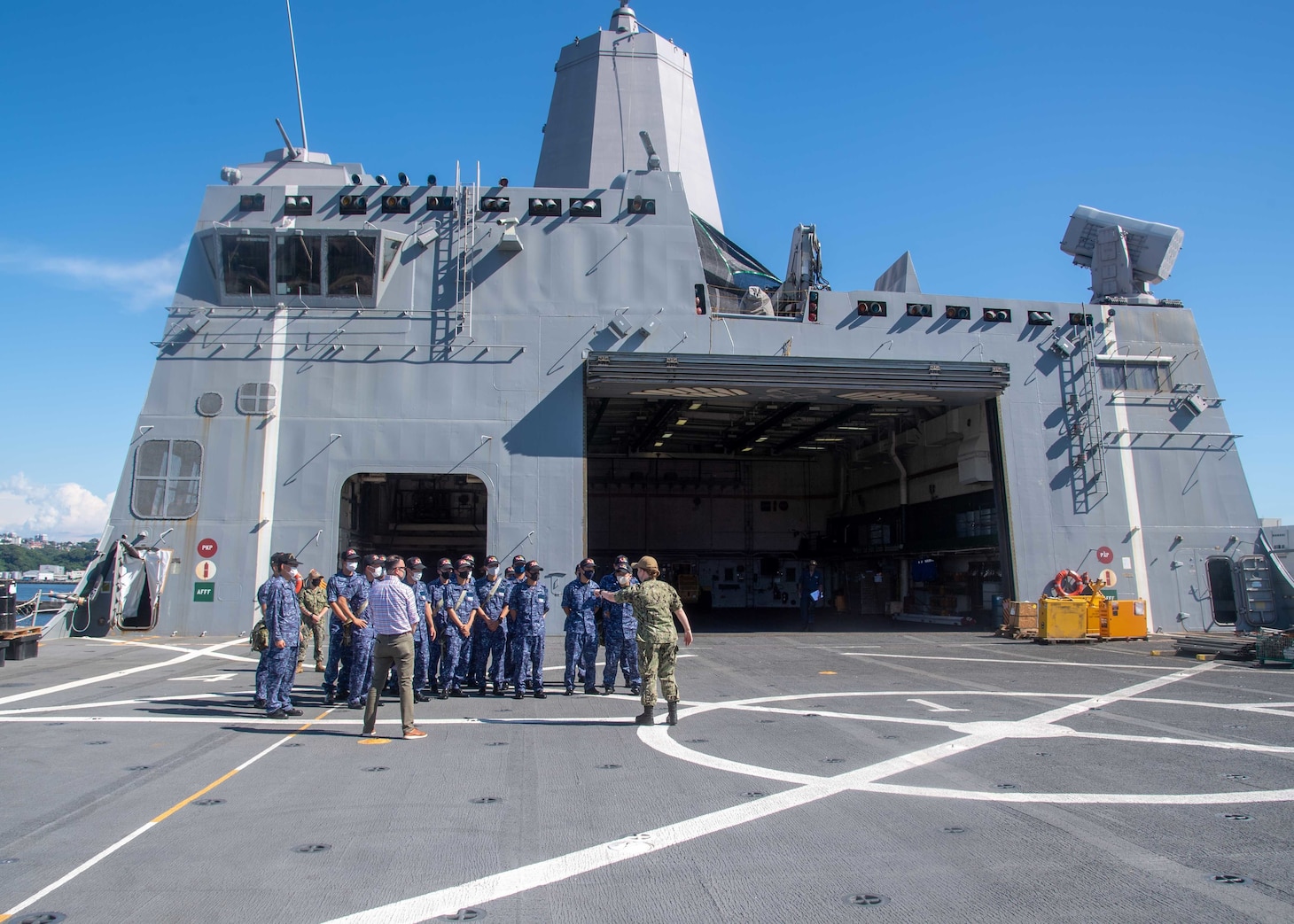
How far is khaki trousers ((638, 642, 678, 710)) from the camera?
9.47 meters

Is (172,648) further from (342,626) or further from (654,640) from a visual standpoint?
(654,640)

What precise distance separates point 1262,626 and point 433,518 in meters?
24.3

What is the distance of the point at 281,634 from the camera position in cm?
1027

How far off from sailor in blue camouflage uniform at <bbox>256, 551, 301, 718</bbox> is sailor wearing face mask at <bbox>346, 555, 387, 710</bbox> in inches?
28.0

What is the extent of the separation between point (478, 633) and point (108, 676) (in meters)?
6.33

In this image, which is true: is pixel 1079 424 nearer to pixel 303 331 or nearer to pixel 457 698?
pixel 457 698

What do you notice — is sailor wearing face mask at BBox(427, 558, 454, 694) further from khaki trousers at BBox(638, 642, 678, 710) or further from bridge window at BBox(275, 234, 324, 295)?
bridge window at BBox(275, 234, 324, 295)

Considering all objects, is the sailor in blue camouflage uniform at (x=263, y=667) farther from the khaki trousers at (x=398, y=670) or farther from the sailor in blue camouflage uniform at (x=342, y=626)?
the khaki trousers at (x=398, y=670)

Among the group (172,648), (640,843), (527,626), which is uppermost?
(527,626)

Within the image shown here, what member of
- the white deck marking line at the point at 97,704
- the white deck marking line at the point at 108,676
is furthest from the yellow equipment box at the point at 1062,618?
the white deck marking line at the point at 108,676

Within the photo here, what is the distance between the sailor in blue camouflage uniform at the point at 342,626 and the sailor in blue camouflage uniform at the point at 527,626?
6.59ft

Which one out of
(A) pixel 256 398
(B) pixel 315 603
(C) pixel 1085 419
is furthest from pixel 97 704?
(C) pixel 1085 419

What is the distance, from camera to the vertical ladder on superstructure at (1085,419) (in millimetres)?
23375


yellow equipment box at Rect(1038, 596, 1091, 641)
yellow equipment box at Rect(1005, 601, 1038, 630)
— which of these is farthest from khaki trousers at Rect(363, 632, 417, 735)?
yellow equipment box at Rect(1005, 601, 1038, 630)
